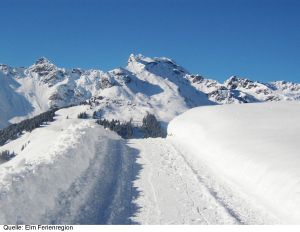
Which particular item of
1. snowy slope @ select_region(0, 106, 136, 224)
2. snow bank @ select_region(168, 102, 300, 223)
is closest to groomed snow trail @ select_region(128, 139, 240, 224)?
snowy slope @ select_region(0, 106, 136, 224)

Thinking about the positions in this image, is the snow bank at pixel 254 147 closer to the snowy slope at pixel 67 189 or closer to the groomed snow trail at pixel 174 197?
the groomed snow trail at pixel 174 197

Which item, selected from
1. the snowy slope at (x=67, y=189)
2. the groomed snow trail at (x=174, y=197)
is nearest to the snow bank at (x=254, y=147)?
the groomed snow trail at (x=174, y=197)

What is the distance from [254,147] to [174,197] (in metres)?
9.32

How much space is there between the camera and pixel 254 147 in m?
29.7

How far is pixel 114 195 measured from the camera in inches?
874

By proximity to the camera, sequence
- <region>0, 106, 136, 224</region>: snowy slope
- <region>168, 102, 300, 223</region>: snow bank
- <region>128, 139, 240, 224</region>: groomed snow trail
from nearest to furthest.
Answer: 1. <region>0, 106, 136, 224</region>: snowy slope
2. <region>128, 139, 240, 224</region>: groomed snow trail
3. <region>168, 102, 300, 223</region>: snow bank

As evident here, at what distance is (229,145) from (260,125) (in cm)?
760

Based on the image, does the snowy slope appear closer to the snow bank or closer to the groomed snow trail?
the groomed snow trail

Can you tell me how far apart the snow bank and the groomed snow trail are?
2.04m

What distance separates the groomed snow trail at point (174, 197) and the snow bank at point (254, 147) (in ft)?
6.68

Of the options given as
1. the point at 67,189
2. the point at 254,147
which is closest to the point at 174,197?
the point at 67,189

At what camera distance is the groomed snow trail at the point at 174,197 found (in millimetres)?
19031

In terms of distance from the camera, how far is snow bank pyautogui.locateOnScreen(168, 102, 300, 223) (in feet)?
70.1

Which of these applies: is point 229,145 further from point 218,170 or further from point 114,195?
point 114,195
